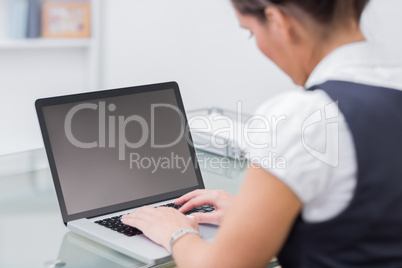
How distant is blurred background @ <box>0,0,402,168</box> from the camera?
296cm

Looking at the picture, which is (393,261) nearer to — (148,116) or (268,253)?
(268,253)

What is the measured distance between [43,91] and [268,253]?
3.11 meters

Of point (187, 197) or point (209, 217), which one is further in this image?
point (187, 197)

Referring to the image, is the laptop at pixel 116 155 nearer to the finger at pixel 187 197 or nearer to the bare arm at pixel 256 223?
the finger at pixel 187 197

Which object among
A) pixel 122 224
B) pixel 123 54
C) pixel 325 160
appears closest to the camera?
pixel 325 160

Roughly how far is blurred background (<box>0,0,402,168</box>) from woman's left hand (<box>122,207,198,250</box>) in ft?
5.06

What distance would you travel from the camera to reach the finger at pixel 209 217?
1.37 m

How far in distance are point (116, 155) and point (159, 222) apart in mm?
303

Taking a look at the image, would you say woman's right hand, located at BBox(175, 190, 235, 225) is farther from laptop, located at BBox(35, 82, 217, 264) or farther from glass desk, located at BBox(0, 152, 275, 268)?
glass desk, located at BBox(0, 152, 275, 268)

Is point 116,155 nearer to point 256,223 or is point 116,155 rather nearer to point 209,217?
Answer: point 209,217

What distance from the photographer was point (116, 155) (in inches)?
59.3

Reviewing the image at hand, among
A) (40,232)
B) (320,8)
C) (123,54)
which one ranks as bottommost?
(40,232)

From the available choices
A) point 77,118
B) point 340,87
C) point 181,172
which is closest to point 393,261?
point 340,87

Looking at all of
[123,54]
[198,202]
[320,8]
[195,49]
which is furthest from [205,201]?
[123,54]
